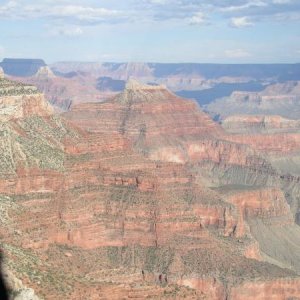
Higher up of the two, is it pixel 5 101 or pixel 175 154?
pixel 5 101

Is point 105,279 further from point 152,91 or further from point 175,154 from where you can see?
point 152,91

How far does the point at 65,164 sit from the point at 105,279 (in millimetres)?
24468

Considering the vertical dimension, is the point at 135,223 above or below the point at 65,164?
below

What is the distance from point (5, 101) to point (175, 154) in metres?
89.8

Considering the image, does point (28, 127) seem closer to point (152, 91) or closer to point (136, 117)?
point (136, 117)

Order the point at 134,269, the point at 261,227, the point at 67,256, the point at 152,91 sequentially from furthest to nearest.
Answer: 1. the point at 152,91
2. the point at 261,227
3. the point at 134,269
4. the point at 67,256

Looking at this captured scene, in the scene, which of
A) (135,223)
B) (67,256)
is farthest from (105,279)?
(135,223)

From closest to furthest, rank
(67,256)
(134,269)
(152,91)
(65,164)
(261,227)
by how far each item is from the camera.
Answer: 1. (67,256)
2. (134,269)
3. (65,164)
4. (261,227)
5. (152,91)

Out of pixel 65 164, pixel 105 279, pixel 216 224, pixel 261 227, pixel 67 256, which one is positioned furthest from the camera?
pixel 261 227

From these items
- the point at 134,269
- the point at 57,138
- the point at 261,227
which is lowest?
the point at 261,227

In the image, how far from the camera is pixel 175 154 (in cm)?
17862

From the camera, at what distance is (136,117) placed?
181750mm

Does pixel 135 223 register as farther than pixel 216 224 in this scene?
No

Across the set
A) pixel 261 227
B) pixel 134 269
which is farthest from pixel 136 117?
pixel 134 269
